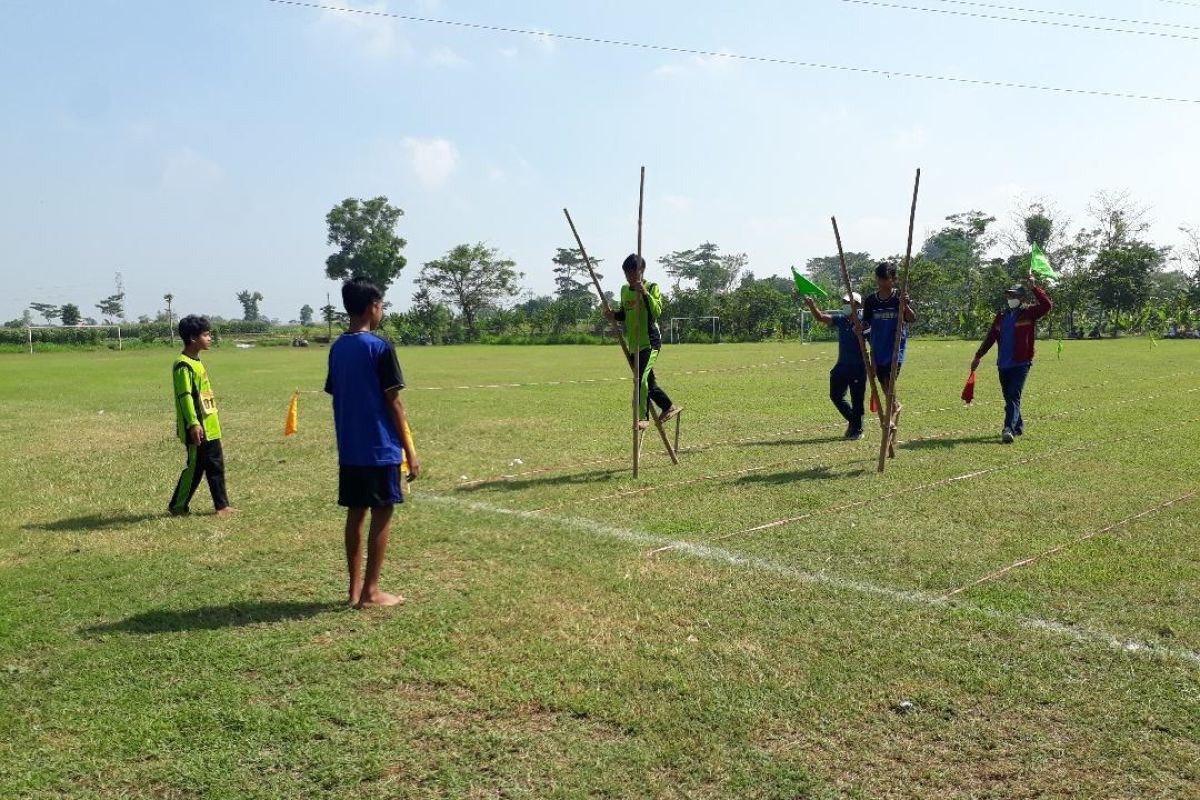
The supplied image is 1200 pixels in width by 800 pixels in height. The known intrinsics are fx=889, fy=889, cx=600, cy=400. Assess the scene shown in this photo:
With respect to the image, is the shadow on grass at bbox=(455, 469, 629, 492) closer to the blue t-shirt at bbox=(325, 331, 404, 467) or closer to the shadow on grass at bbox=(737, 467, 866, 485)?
the shadow on grass at bbox=(737, 467, 866, 485)

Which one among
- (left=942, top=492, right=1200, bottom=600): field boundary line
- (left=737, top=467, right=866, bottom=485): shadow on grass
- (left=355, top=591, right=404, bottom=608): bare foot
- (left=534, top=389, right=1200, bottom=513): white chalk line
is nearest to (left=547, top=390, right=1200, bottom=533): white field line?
(left=534, top=389, right=1200, bottom=513): white chalk line

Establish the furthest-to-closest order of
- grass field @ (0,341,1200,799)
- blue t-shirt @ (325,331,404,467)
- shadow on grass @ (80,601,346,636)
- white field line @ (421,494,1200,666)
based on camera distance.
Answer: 1. blue t-shirt @ (325,331,404,467)
2. shadow on grass @ (80,601,346,636)
3. white field line @ (421,494,1200,666)
4. grass field @ (0,341,1200,799)

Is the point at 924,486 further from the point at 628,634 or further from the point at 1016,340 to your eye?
the point at 628,634

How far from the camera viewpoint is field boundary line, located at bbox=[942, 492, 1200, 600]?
5.66 metres

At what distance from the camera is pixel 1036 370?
957 inches

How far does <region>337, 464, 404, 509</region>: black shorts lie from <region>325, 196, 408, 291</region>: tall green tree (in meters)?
79.6

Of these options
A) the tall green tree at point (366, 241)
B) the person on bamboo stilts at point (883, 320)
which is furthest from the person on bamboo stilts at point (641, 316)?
the tall green tree at point (366, 241)

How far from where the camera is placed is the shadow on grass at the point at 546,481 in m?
9.29

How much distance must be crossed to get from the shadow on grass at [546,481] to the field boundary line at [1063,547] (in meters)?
4.46

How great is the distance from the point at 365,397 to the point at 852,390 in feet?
28.2

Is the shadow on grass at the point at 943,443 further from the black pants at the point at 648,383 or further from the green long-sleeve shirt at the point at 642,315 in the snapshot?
the green long-sleeve shirt at the point at 642,315

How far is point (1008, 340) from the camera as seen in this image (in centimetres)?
1209

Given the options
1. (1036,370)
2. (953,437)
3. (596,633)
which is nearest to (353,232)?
(1036,370)

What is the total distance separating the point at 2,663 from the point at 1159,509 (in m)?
8.49
